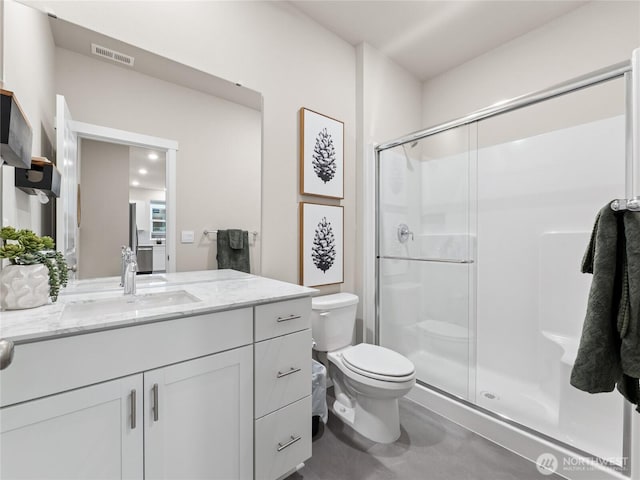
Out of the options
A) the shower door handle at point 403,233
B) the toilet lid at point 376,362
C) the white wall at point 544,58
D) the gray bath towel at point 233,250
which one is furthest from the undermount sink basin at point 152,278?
the white wall at point 544,58

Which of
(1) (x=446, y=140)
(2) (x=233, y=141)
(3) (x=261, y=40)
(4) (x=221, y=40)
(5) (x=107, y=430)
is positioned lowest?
(5) (x=107, y=430)

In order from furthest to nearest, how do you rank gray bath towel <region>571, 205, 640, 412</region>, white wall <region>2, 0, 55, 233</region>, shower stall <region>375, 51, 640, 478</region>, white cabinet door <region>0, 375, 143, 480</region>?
shower stall <region>375, 51, 640, 478</region>, white wall <region>2, 0, 55, 233</region>, gray bath towel <region>571, 205, 640, 412</region>, white cabinet door <region>0, 375, 143, 480</region>

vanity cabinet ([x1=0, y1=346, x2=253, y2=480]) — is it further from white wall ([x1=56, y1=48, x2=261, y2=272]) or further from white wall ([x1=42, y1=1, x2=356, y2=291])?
white wall ([x1=42, y1=1, x2=356, y2=291])

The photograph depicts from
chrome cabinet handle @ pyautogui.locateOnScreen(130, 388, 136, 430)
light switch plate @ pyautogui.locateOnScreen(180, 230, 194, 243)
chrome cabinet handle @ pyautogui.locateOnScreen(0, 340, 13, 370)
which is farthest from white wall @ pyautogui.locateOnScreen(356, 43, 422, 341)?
chrome cabinet handle @ pyautogui.locateOnScreen(0, 340, 13, 370)

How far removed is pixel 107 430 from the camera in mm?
867

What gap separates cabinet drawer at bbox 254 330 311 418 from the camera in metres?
1.19

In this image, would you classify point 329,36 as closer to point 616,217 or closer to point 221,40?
point 221,40

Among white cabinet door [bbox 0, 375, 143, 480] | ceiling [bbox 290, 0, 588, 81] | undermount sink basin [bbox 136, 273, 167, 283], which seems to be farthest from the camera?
ceiling [bbox 290, 0, 588, 81]

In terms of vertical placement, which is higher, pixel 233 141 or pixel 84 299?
pixel 233 141

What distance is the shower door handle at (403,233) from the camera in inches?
89.9

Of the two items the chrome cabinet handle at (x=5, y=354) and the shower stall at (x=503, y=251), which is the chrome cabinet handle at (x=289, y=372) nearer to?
the chrome cabinet handle at (x=5, y=354)

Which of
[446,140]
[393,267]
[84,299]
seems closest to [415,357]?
[393,267]

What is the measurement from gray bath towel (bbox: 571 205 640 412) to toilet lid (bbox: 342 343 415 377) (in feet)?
2.68

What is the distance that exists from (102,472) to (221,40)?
1.97m
